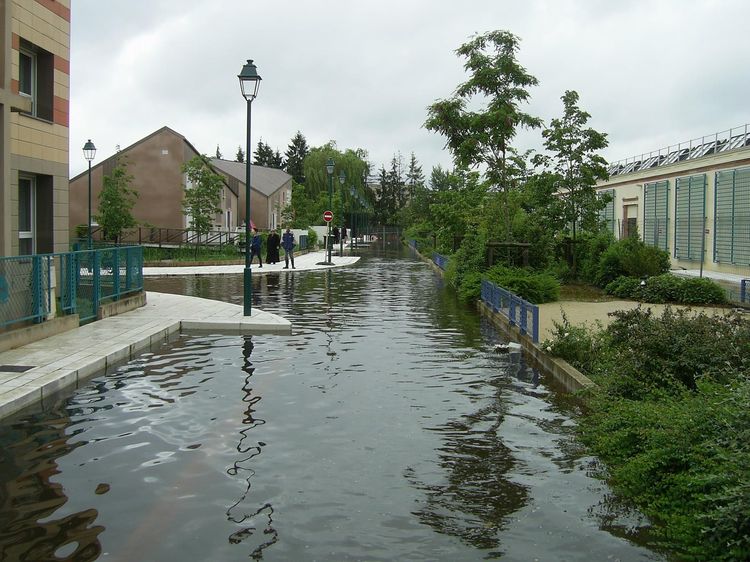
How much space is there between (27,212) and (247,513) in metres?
11.8

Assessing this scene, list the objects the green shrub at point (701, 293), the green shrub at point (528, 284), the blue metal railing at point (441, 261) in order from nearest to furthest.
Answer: the green shrub at point (528, 284) → the green shrub at point (701, 293) → the blue metal railing at point (441, 261)

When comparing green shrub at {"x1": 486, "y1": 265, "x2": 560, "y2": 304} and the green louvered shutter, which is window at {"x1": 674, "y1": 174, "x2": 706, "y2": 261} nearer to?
the green louvered shutter

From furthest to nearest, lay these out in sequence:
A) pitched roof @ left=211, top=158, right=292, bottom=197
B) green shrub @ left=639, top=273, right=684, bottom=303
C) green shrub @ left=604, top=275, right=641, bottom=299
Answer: pitched roof @ left=211, top=158, right=292, bottom=197
green shrub @ left=604, top=275, right=641, bottom=299
green shrub @ left=639, top=273, right=684, bottom=303

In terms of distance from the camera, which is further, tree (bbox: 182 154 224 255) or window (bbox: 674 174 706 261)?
tree (bbox: 182 154 224 255)

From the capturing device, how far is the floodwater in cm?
486

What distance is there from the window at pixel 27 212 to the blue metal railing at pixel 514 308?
30.8ft

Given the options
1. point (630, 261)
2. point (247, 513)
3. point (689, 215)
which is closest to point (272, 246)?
point (689, 215)

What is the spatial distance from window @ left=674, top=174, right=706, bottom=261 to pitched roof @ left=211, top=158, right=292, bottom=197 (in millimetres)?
34737

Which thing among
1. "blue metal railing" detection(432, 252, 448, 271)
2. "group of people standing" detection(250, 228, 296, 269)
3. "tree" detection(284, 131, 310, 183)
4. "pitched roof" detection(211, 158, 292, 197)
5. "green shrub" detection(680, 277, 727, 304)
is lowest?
"green shrub" detection(680, 277, 727, 304)

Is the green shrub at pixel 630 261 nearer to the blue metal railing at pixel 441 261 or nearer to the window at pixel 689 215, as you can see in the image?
the window at pixel 689 215

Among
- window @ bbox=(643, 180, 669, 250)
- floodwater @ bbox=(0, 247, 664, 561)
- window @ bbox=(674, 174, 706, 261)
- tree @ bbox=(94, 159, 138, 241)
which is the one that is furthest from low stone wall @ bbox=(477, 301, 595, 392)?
tree @ bbox=(94, 159, 138, 241)

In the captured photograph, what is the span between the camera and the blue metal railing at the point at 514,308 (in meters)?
12.5

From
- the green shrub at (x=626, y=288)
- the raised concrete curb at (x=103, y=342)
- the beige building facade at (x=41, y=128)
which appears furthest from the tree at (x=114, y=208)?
the green shrub at (x=626, y=288)

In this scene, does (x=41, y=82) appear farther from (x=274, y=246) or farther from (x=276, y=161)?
(x=276, y=161)
